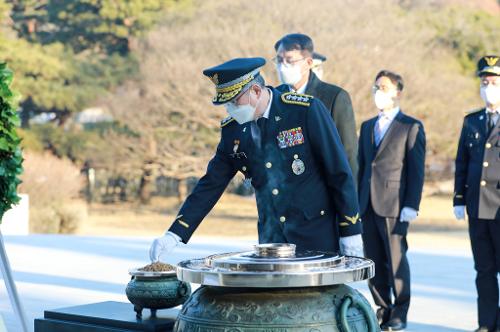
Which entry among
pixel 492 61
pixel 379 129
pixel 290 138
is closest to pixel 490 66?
pixel 492 61

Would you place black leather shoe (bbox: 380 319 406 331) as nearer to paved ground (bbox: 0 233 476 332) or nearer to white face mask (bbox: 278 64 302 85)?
paved ground (bbox: 0 233 476 332)

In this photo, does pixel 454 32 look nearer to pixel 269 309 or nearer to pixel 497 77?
pixel 497 77

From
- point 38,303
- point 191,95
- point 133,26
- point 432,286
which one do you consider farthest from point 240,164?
point 133,26

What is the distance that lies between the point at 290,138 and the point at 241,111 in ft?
0.84

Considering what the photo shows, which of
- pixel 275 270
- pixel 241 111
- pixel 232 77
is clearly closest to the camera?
pixel 275 270

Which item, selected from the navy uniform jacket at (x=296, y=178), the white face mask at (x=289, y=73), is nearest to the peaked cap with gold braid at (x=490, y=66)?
the white face mask at (x=289, y=73)

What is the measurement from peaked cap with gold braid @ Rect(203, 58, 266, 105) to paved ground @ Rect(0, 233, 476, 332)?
3066 millimetres

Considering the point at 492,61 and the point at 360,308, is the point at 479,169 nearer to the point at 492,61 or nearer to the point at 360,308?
the point at 492,61

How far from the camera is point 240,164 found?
4391 millimetres

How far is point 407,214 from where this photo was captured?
6.68 metres

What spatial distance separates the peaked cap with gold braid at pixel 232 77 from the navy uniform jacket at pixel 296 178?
0.27 m

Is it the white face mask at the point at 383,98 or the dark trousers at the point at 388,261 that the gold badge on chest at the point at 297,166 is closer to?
the dark trousers at the point at 388,261

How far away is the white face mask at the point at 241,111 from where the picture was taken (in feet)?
13.6

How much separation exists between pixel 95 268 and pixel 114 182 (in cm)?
2264
